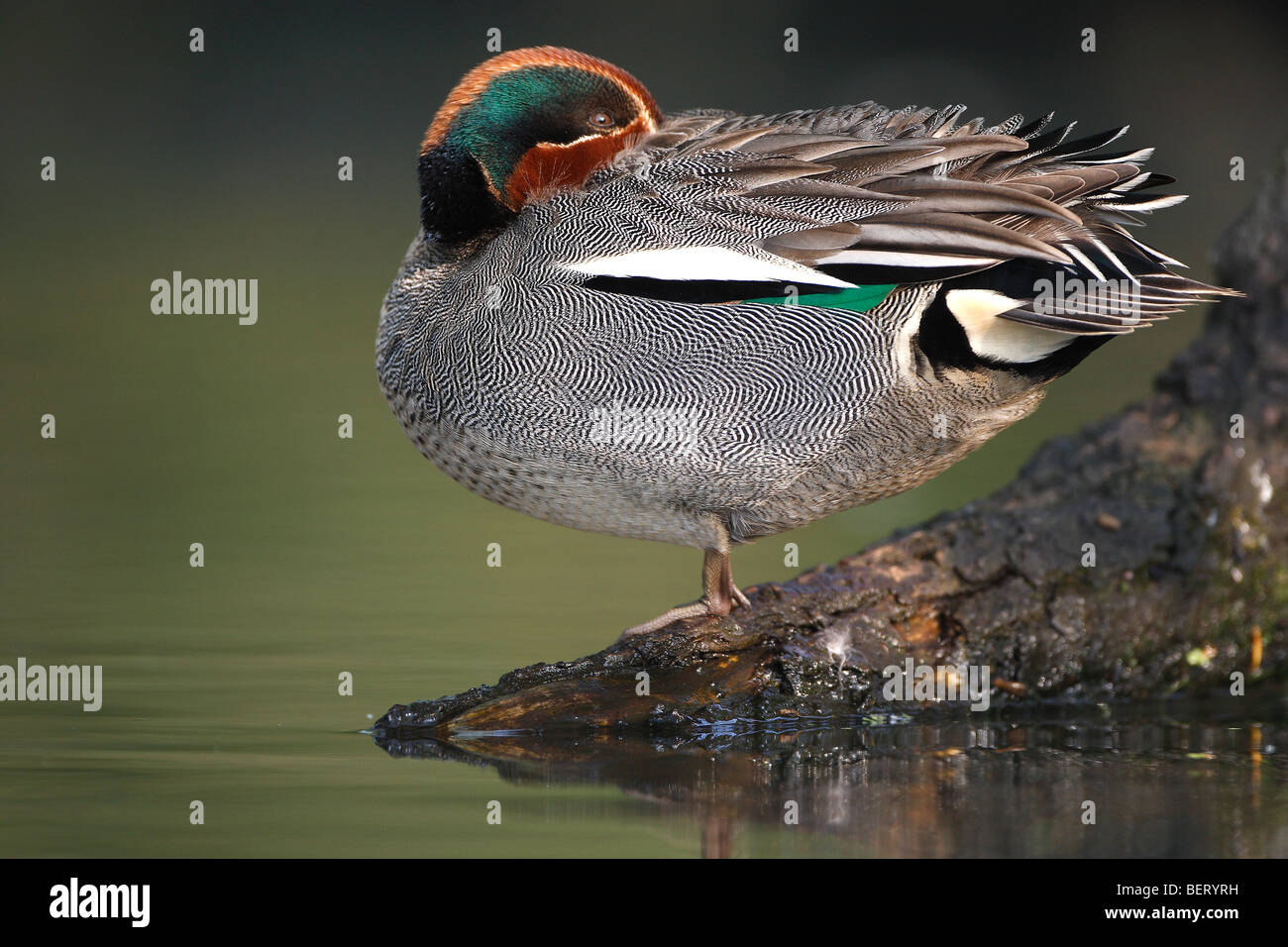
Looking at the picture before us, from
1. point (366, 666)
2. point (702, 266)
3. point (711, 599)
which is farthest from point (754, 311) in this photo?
point (366, 666)

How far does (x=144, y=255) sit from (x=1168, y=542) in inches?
372

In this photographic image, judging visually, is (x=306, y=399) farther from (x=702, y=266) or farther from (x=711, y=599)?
(x=702, y=266)

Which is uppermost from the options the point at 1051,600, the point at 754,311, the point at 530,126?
the point at 530,126

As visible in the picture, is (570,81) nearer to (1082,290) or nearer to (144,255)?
(1082,290)

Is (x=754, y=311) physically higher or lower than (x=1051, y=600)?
higher

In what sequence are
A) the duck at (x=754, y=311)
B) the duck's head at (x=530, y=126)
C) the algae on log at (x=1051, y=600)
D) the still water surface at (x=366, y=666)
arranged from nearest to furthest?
the still water surface at (x=366, y=666)
the duck at (x=754, y=311)
the algae on log at (x=1051, y=600)
the duck's head at (x=530, y=126)

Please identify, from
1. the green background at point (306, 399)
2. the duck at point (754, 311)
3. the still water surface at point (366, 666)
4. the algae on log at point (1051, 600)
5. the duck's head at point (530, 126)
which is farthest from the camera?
the duck's head at point (530, 126)

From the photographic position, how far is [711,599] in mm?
5215

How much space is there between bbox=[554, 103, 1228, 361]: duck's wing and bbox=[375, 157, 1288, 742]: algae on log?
88cm

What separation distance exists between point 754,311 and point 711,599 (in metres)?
0.97

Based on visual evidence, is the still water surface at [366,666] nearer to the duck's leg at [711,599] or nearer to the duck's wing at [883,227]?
the duck's leg at [711,599]

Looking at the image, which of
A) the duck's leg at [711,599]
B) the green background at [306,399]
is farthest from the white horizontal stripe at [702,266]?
the green background at [306,399]

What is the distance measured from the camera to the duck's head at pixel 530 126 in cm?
515

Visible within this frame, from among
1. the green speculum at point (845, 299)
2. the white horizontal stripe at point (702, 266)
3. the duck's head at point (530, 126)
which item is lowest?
the green speculum at point (845, 299)
